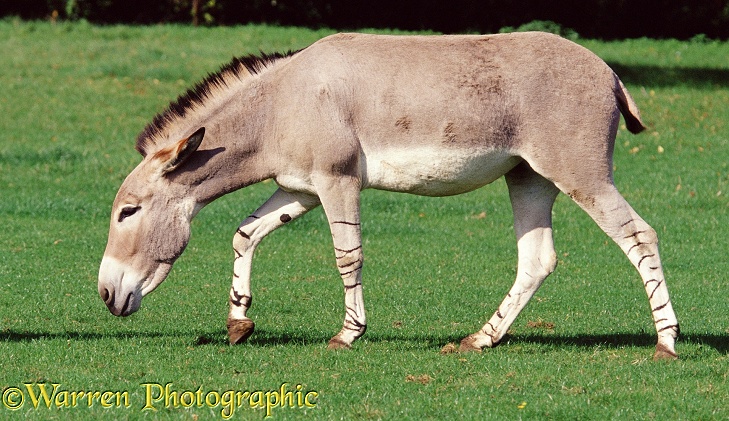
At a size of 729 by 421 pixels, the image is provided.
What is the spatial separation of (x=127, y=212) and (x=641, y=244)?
3.89m

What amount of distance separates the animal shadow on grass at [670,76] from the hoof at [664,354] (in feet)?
58.5

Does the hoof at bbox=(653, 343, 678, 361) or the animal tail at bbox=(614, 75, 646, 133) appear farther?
the animal tail at bbox=(614, 75, 646, 133)

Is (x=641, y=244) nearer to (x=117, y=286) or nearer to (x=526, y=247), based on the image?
(x=526, y=247)

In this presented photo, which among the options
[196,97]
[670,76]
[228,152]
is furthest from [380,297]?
[670,76]

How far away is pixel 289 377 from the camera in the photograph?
7426 millimetres

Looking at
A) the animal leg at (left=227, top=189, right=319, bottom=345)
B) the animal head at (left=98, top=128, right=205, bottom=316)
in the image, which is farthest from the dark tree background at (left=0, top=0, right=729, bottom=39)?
the animal head at (left=98, top=128, right=205, bottom=316)

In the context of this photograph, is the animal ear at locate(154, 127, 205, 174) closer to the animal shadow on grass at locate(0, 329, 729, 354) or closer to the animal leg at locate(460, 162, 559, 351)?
the animal shadow on grass at locate(0, 329, 729, 354)

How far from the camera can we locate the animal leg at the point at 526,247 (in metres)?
8.61

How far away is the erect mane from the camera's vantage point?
332 inches

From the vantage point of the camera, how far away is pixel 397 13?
3559 cm

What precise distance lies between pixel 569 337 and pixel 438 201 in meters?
7.57

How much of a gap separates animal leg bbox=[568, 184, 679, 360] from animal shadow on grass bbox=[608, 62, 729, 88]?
58.0ft

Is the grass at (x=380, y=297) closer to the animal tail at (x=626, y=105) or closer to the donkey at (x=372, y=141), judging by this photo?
the donkey at (x=372, y=141)

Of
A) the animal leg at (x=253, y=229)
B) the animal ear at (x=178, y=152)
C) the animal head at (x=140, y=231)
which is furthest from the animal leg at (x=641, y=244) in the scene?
the animal head at (x=140, y=231)
